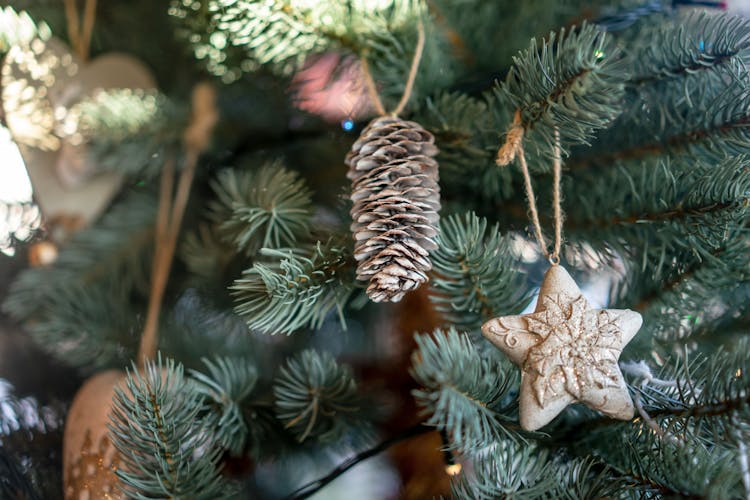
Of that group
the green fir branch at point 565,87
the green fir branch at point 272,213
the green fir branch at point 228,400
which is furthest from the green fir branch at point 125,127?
the green fir branch at point 565,87

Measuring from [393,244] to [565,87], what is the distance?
0.15m

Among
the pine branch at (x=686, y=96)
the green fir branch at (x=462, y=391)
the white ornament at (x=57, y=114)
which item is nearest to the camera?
the green fir branch at (x=462, y=391)

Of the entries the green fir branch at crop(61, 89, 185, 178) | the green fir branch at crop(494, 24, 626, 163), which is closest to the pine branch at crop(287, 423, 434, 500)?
the green fir branch at crop(494, 24, 626, 163)

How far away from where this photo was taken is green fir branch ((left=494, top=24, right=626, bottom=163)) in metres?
0.37

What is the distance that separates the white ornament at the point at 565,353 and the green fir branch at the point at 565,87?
115mm

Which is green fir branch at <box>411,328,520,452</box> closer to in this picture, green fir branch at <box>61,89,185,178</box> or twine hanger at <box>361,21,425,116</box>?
twine hanger at <box>361,21,425,116</box>

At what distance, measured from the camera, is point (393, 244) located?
15.1 inches

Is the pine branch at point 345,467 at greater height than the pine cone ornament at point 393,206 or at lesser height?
lesser

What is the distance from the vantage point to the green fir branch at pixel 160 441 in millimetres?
372

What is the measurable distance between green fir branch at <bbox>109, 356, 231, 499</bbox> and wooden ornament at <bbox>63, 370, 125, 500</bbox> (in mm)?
50

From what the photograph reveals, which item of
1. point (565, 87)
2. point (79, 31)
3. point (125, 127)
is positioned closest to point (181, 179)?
point (125, 127)

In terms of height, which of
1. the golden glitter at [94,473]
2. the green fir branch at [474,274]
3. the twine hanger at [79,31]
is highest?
the twine hanger at [79,31]

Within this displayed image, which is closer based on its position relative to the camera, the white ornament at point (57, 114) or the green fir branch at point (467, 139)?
the green fir branch at point (467, 139)

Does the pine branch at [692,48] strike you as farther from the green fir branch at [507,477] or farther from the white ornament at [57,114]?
the white ornament at [57,114]
